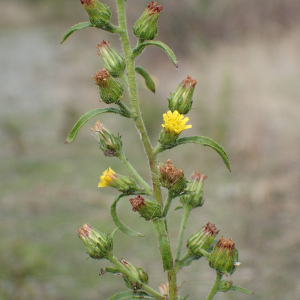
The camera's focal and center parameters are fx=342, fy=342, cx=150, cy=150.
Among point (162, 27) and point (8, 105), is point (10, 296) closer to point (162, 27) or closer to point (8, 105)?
point (8, 105)

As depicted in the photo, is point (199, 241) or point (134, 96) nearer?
point (134, 96)

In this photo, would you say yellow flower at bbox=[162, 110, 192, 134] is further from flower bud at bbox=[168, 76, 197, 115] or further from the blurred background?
the blurred background

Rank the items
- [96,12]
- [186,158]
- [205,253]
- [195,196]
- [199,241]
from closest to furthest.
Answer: [96,12], [205,253], [199,241], [195,196], [186,158]

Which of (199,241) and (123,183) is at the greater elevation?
(123,183)

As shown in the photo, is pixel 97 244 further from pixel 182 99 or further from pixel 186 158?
pixel 186 158

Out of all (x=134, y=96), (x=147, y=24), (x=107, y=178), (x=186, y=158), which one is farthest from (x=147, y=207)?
(x=186, y=158)

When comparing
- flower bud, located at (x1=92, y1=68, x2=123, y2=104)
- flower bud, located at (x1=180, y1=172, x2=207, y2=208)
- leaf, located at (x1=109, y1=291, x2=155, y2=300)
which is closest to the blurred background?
flower bud, located at (x1=180, y1=172, x2=207, y2=208)

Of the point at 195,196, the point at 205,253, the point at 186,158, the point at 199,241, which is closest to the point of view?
the point at 205,253
